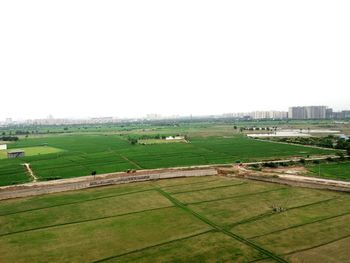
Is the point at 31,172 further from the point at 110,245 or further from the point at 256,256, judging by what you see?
the point at 256,256

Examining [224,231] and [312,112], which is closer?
[224,231]

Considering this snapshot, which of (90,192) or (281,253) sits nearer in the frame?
(281,253)

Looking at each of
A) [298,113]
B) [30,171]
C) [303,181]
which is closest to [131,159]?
[30,171]

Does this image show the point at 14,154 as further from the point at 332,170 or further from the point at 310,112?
the point at 310,112

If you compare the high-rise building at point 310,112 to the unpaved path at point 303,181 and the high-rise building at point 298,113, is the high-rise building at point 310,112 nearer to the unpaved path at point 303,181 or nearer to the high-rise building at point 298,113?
the high-rise building at point 298,113

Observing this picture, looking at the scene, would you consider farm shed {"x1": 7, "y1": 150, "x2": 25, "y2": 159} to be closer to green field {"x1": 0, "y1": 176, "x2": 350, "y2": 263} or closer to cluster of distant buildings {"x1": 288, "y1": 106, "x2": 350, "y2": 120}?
green field {"x1": 0, "y1": 176, "x2": 350, "y2": 263}

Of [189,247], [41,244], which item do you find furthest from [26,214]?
[189,247]
